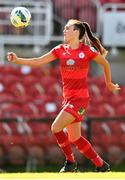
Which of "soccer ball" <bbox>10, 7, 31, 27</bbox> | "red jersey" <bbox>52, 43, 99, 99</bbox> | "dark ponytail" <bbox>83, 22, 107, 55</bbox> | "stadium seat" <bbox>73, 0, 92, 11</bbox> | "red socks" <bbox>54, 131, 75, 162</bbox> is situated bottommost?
"red socks" <bbox>54, 131, 75, 162</bbox>

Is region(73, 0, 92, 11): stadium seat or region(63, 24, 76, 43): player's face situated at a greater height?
region(63, 24, 76, 43): player's face

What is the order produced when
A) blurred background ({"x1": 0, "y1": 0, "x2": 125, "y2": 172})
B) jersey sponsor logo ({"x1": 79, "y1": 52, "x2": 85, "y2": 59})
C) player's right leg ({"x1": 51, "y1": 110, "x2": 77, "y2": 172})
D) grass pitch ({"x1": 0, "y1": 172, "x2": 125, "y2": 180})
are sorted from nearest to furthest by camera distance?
grass pitch ({"x1": 0, "y1": 172, "x2": 125, "y2": 180}) < player's right leg ({"x1": 51, "y1": 110, "x2": 77, "y2": 172}) < jersey sponsor logo ({"x1": 79, "y1": 52, "x2": 85, "y2": 59}) < blurred background ({"x1": 0, "y1": 0, "x2": 125, "y2": 172})

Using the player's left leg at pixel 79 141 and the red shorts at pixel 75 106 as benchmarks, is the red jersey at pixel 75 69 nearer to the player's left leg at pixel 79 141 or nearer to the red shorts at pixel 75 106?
the red shorts at pixel 75 106

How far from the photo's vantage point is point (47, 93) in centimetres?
1775

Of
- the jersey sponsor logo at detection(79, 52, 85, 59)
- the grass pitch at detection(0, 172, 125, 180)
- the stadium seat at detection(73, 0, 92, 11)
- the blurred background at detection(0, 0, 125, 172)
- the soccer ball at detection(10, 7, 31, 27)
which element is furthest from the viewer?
the stadium seat at detection(73, 0, 92, 11)

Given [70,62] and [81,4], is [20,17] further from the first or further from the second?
[81,4]

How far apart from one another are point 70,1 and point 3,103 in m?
5.26

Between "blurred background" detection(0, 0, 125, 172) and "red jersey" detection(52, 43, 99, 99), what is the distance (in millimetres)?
4571

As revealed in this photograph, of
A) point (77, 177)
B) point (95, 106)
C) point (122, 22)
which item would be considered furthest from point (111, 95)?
point (77, 177)

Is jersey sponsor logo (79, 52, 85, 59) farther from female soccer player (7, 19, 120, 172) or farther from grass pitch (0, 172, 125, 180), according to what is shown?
grass pitch (0, 172, 125, 180)

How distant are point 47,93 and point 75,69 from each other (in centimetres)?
736

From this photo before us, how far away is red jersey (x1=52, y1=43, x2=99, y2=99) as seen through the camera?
410 inches

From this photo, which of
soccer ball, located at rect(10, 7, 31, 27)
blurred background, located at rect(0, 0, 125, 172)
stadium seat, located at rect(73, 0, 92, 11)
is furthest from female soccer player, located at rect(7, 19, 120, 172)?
stadium seat, located at rect(73, 0, 92, 11)

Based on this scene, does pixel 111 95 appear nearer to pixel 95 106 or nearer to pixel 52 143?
pixel 95 106
